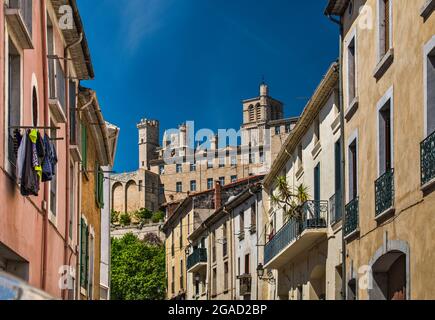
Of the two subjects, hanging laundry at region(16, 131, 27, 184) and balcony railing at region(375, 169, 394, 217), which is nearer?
hanging laundry at region(16, 131, 27, 184)

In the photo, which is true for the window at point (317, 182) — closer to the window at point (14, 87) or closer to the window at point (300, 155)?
the window at point (300, 155)

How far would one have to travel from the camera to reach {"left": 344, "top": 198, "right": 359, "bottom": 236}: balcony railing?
18736mm

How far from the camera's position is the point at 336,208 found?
22.2 m

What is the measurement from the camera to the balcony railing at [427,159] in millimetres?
12680

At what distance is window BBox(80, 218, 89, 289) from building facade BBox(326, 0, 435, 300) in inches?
247

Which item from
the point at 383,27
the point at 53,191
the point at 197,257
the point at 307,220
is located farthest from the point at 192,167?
the point at 53,191

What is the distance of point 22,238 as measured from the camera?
11867 millimetres

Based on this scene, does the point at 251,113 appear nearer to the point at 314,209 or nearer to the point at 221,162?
the point at 221,162

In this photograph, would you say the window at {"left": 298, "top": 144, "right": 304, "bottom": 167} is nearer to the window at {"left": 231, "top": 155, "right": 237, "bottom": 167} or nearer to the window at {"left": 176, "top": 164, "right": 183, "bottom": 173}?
the window at {"left": 231, "top": 155, "right": 237, "bottom": 167}

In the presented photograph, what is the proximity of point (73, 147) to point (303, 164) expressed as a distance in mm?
Result: 10955

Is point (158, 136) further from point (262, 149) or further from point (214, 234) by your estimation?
point (214, 234)

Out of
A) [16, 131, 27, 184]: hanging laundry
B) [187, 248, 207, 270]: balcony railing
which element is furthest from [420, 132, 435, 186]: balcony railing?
[187, 248, 207, 270]: balcony railing

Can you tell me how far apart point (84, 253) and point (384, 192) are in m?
8.95

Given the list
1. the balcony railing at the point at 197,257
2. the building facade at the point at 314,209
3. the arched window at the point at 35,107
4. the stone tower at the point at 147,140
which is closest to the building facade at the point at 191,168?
the stone tower at the point at 147,140
